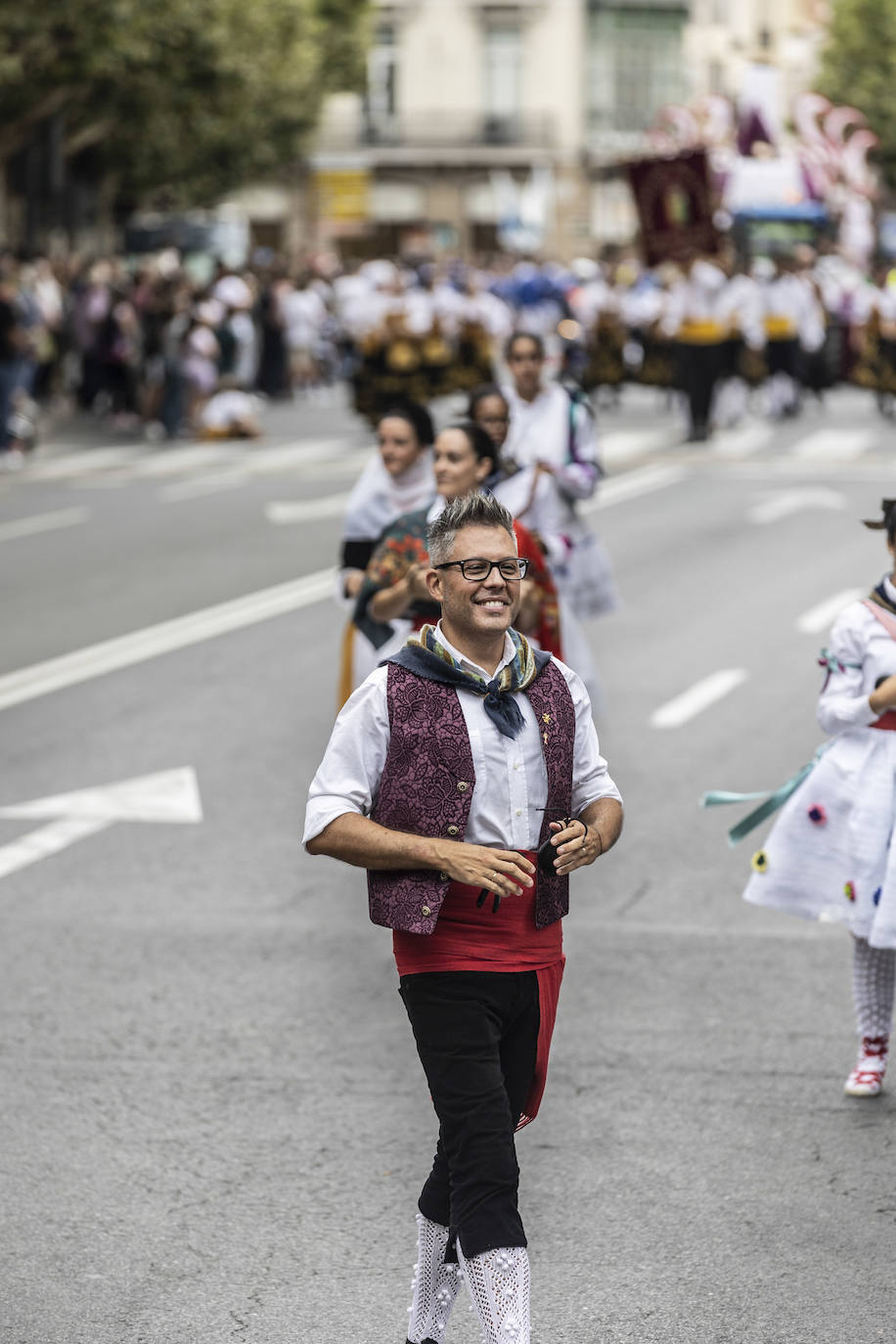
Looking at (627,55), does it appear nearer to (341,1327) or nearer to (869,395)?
(869,395)

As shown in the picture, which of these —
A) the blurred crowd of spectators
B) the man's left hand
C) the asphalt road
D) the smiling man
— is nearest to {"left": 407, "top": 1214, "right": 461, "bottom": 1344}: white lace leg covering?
the smiling man

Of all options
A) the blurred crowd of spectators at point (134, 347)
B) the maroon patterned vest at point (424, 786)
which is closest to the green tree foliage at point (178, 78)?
the blurred crowd of spectators at point (134, 347)

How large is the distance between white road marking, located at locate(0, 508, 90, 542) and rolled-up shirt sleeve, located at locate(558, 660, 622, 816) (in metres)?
15.0

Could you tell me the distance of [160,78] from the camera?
4031 cm

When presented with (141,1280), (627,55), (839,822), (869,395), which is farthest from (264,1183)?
(627,55)

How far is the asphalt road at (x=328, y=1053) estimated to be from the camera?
5000 millimetres

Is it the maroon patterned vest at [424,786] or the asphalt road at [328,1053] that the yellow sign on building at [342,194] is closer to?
the asphalt road at [328,1053]

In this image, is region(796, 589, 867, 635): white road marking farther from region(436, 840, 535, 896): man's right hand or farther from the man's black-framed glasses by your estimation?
region(436, 840, 535, 896): man's right hand

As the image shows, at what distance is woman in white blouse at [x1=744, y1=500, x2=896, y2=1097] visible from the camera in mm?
6094

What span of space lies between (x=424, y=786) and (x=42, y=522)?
16.4 m

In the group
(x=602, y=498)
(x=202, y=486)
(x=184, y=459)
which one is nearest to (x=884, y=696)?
(x=602, y=498)

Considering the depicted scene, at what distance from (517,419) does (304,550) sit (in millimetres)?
7873

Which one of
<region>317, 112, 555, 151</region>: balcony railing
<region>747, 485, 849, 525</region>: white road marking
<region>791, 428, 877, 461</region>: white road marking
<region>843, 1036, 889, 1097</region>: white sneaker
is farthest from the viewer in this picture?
<region>317, 112, 555, 151</region>: balcony railing

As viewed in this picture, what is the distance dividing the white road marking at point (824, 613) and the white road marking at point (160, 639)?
3.13 meters
